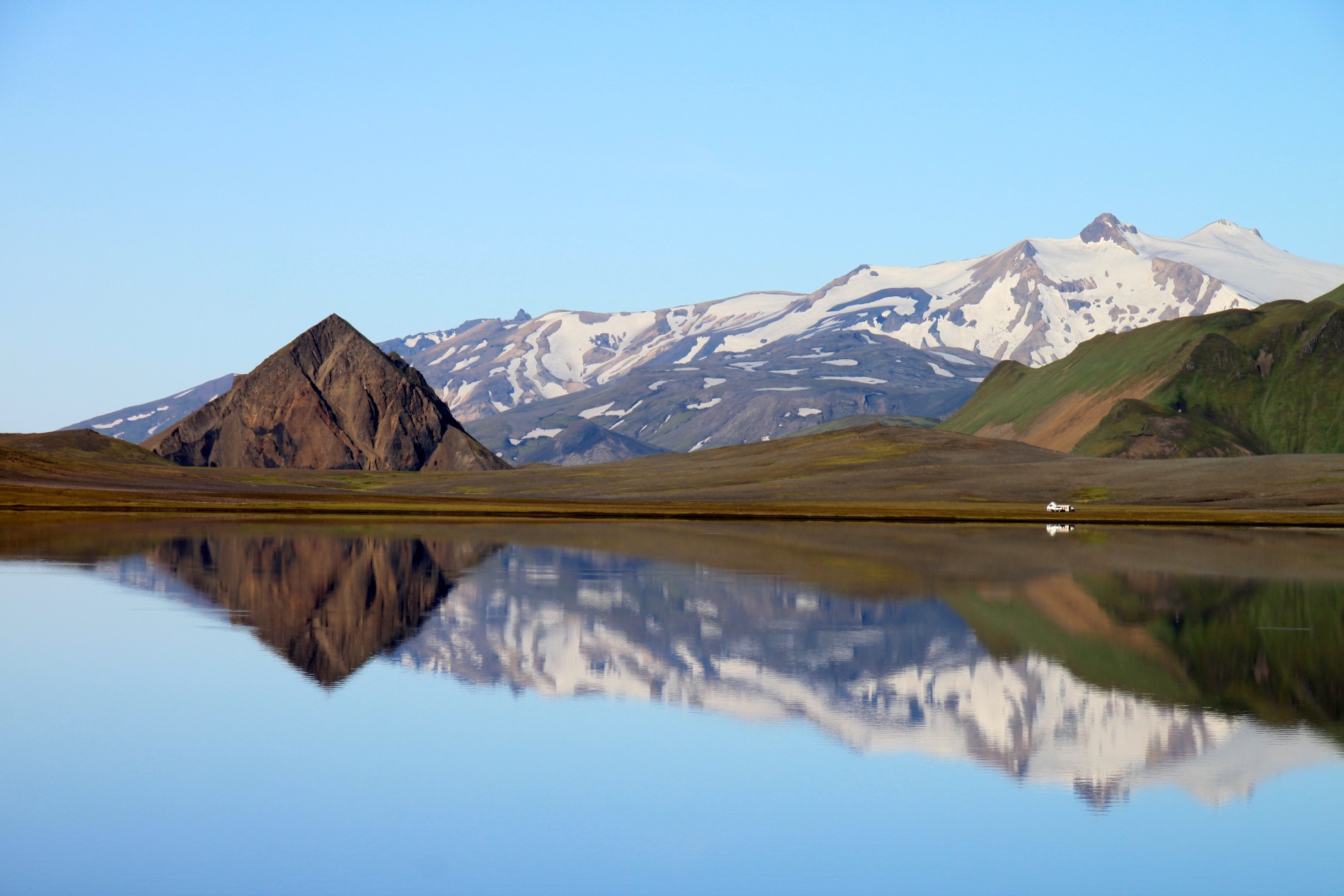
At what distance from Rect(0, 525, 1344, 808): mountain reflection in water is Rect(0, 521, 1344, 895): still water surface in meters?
0.17

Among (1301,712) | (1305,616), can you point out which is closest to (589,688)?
(1301,712)

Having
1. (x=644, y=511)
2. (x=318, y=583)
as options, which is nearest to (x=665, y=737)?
(x=318, y=583)

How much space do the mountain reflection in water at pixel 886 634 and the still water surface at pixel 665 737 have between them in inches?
6.8

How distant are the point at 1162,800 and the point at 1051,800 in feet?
6.04

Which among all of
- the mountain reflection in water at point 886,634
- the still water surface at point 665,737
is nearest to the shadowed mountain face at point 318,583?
the mountain reflection in water at point 886,634

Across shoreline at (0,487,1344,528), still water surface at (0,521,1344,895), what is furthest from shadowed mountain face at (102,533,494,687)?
shoreline at (0,487,1344,528)

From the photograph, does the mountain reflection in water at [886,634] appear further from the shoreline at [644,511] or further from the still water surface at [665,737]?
the shoreline at [644,511]

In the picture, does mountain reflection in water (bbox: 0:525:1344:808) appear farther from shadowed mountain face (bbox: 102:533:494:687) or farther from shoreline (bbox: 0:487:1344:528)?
shoreline (bbox: 0:487:1344:528)

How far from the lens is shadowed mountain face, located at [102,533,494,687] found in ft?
125

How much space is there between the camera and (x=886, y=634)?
4069 cm

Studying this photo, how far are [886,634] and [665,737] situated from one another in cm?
1498

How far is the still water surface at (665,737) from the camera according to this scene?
761 inches

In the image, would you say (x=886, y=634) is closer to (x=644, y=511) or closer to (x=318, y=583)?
(x=318, y=583)

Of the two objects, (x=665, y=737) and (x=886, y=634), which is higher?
(x=886, y=634)
